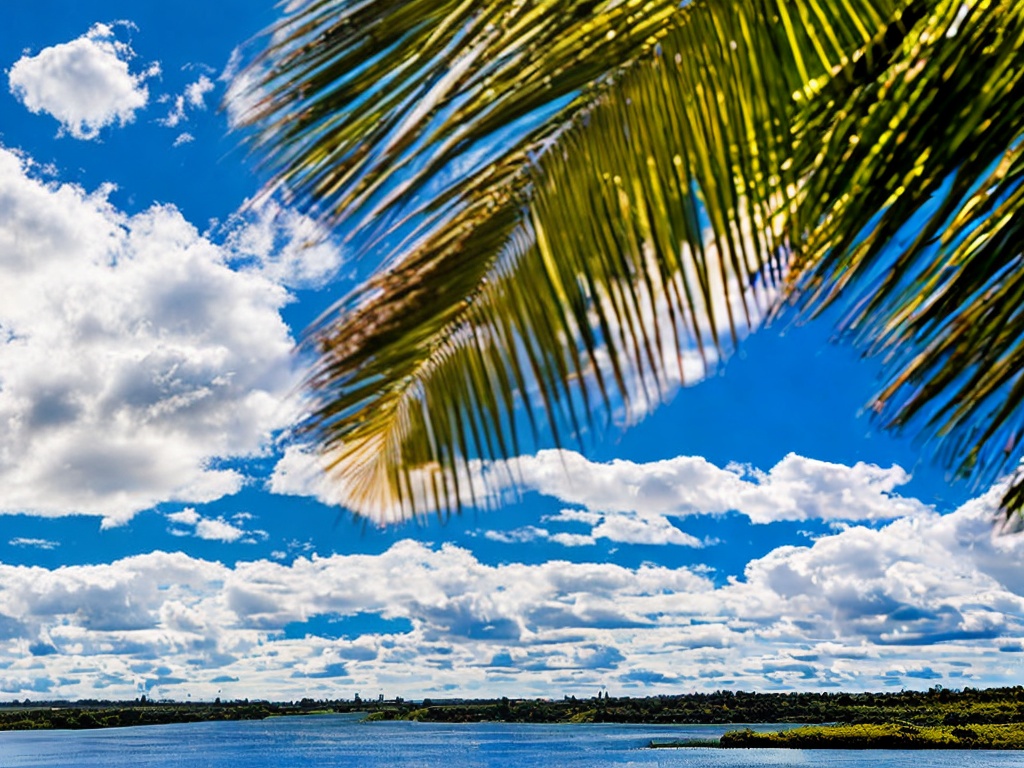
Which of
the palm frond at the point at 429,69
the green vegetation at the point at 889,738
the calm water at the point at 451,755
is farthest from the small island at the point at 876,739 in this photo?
the palm frond at the point at 429,69

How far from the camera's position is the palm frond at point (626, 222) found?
175 centimetres

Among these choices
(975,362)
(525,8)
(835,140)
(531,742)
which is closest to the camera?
(525,8)

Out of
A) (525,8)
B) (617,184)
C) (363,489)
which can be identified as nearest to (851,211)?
(617,184)

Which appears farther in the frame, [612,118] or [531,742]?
[531,742]

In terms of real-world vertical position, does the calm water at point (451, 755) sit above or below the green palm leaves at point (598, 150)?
below

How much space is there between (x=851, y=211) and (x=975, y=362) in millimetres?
711

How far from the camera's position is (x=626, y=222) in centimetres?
175

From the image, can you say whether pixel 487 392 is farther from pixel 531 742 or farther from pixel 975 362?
pixel 531 742

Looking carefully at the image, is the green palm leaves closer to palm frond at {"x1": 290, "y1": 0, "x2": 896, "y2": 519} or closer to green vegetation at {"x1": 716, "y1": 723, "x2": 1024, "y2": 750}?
palm frond at {"x1": 290, "y1": 0, "x2": 896, "y2": 519}

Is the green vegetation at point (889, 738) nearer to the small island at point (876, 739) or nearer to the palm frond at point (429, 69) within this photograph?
the small island at point (876, 739)

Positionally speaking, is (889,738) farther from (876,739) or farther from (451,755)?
(451,755)

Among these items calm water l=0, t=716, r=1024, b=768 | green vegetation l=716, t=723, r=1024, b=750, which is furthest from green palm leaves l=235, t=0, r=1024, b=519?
green vegetation l=716, t=723, r=1024, b=750

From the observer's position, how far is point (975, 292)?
227 cm

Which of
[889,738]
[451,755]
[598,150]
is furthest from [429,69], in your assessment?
[889,738]
